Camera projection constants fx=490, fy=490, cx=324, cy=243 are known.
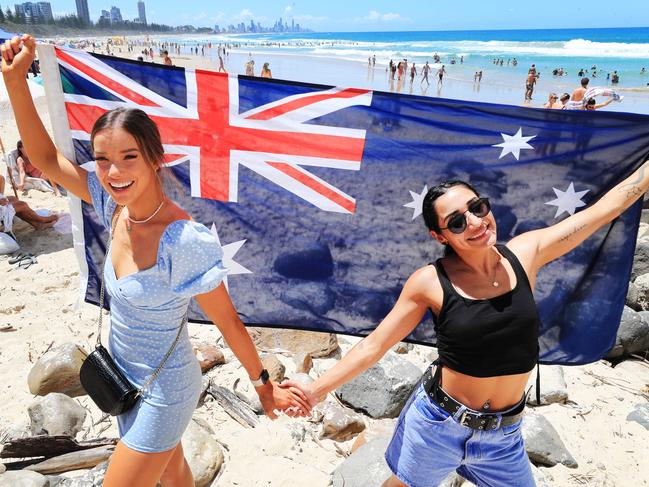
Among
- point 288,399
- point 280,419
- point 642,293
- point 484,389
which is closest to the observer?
point 484,389

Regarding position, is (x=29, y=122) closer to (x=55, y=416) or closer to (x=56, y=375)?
(x=55, y=416)

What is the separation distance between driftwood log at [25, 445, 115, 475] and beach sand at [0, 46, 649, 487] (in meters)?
0.07

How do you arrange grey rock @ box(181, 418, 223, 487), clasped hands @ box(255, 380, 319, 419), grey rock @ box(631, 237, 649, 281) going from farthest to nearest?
grey rock @ box(631, 237, 649, 281), grey rock @ box(181, 418, 223, 487), clasped hands @ box(255, 380, 319, 419)

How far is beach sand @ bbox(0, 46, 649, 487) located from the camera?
11.4 ft

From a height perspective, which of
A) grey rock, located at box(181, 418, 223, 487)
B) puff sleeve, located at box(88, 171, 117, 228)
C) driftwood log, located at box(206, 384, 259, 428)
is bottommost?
driftwood log, located at box(206, 384, 259, 428)

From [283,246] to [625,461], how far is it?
3007mm

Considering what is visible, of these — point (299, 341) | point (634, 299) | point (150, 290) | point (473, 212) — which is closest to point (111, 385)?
point (150, 290)

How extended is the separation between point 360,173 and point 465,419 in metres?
1.70

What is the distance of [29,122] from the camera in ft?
8.54

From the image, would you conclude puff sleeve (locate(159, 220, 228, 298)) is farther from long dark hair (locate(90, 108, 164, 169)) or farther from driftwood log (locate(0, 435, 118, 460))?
driftwood log (locate(0, 435, 118, 460))

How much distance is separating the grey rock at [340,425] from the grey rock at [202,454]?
81cm

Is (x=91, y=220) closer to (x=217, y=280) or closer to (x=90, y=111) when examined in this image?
(x=90, y=111)


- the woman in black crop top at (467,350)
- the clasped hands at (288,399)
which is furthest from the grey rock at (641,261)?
the clasped hands at (288,399)

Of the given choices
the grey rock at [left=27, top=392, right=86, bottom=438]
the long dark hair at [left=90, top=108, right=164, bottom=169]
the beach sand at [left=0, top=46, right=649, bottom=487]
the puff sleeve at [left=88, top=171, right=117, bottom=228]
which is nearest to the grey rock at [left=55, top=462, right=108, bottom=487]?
the beach sand at [left=0, top=46, right=649, bottom=487]
